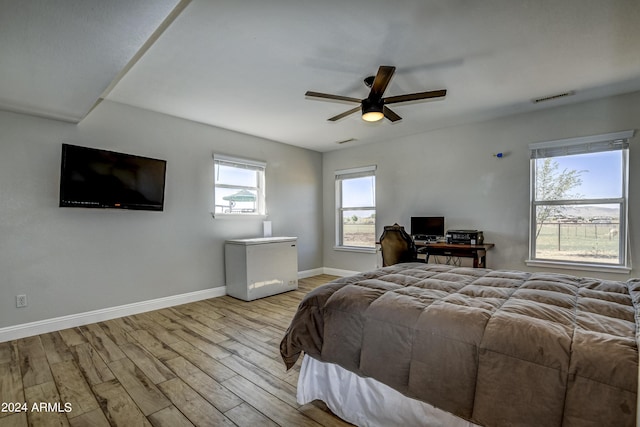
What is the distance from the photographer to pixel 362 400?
1.69 m

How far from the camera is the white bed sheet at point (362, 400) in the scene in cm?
146

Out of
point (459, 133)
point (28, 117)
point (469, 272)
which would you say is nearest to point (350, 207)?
point (459, 133)

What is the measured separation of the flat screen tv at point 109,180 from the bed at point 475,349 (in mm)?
2802

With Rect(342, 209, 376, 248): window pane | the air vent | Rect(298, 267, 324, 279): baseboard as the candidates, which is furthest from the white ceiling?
Rect(298, 267, 324, 279): baseboard

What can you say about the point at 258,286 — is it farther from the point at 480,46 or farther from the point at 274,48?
the point at 480,46

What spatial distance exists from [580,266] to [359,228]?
3.26m

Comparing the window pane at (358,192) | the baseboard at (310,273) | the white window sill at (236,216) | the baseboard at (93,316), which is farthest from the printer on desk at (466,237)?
the baseboard at (93,316)

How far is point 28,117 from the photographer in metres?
3.05

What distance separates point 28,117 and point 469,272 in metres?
4.43

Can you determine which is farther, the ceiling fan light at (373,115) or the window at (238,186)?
the window at (238,186)

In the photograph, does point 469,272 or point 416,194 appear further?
point 416,194

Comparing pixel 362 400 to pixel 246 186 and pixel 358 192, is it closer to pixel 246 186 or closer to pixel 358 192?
pixel 246 186

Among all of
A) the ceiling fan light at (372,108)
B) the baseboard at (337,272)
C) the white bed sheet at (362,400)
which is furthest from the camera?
the baseboard at (337,272)

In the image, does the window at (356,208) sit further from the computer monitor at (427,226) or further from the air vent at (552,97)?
the air vent at (552,97)
